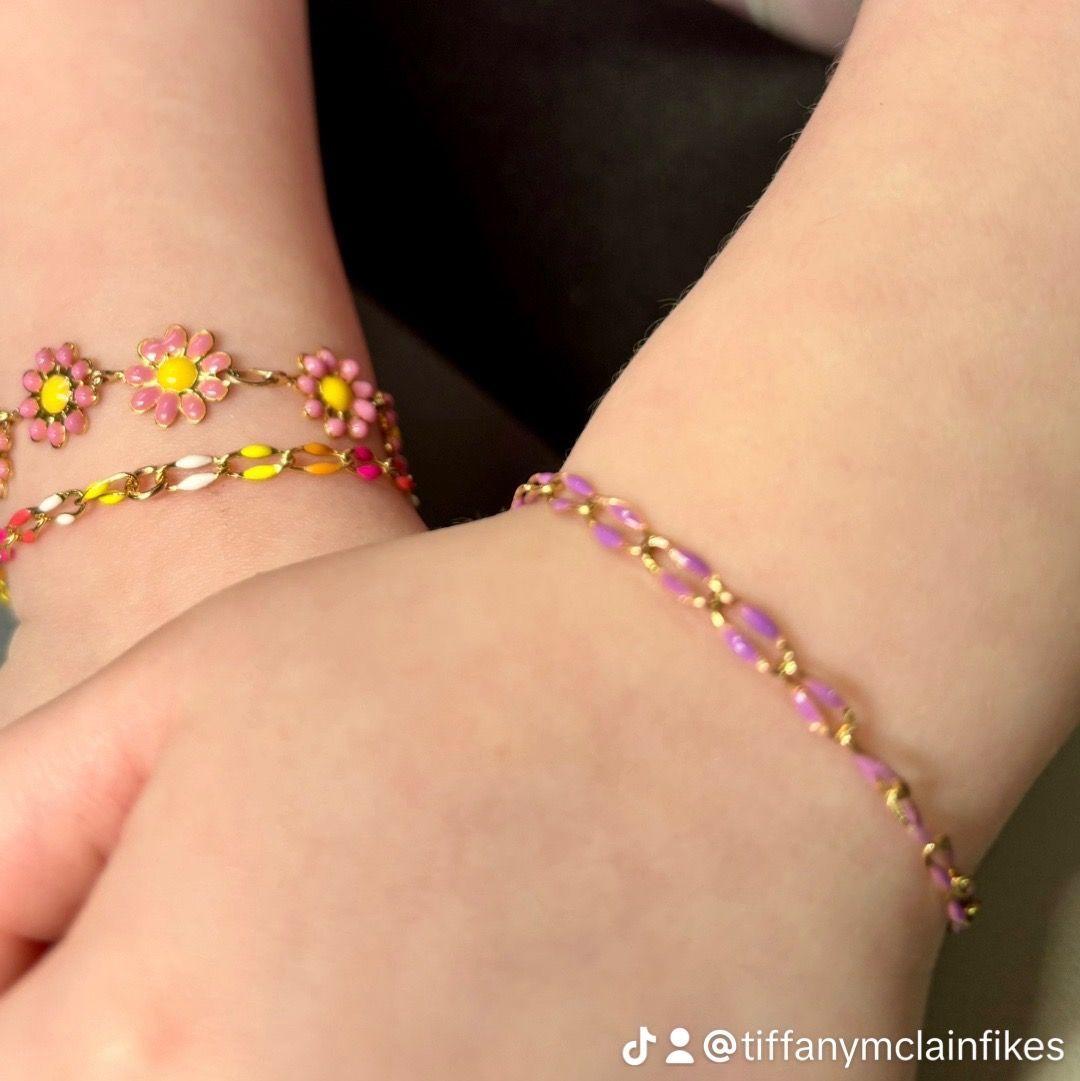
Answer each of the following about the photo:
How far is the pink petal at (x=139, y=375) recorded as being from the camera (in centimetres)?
62

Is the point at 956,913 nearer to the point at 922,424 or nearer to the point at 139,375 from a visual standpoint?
the point at 922,424

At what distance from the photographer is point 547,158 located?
77 centimetres

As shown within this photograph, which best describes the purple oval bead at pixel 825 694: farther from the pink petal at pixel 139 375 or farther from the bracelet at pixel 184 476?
the pink petal at pixel 139 375

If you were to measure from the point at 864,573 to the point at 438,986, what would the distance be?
0.73ft

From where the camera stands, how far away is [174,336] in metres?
0.63

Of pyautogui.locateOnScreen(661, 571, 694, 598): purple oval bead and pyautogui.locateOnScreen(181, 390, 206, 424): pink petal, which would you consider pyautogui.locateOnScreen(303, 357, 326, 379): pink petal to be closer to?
pyautogui.locateOnScreen(181, 390, 206, 424): pink petal

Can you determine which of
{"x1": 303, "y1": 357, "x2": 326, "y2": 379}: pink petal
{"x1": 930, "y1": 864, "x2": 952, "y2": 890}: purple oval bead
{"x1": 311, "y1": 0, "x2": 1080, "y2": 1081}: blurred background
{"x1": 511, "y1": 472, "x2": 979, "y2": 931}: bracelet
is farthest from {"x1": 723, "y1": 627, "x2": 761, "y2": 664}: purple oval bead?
{"x1": 303, "y1": 357, "x2": 326, "y2": 379}: pink petal

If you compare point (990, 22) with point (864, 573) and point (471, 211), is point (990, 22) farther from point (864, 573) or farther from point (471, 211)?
point (471, 211)

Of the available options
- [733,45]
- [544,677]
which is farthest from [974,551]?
[733,45]

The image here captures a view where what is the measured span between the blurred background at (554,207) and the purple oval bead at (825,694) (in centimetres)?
19

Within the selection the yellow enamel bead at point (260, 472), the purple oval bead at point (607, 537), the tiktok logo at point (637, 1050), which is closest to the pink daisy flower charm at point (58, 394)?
the yellow enamel bead at point (260, 472)

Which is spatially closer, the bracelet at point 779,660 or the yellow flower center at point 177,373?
the bracelet at point 779,660

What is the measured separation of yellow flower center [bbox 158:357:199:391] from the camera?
2.03 ft

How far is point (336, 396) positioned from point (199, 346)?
3.3 inches
